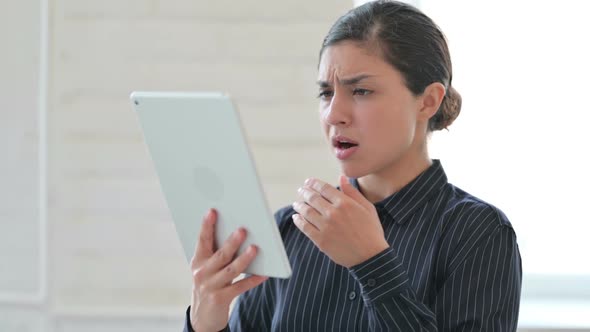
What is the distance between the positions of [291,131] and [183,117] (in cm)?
78

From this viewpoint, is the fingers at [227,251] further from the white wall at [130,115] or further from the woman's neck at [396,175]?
the white wall at [130,115]

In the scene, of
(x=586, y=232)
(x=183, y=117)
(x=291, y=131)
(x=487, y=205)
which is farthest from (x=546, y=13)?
(x=183, y=117)

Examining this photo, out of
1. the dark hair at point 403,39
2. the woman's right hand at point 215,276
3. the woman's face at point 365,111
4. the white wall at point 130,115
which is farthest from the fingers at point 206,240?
the white wall at point 130,115

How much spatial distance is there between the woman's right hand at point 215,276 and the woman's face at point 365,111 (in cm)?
23

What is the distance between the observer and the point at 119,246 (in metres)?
1.91

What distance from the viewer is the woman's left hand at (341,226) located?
1.18 meters

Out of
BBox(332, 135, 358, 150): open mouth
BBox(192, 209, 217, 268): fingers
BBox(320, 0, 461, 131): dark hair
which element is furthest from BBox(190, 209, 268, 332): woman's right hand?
BBox(320, 0, 461, 131): dark hair

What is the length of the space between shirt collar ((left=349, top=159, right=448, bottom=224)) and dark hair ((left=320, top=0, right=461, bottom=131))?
0.14 metres

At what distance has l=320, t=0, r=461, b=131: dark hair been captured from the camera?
1297mm

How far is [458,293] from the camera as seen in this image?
1.22 m

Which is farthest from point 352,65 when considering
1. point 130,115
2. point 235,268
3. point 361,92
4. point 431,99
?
point 130,115

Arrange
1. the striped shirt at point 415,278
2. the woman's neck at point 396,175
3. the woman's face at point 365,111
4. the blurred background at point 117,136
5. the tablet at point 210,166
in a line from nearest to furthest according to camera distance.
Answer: the tablet at point 210,166 → the striped shirt at point 415,278 → the woman's face at point 365,111 → the woman's neck at point 396,175 → the blurred background at point 117,136

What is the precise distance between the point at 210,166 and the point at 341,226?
201mm

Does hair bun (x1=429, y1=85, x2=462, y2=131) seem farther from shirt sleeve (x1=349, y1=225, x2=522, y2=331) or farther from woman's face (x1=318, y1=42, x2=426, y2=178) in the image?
shirt sleeve (x1=349, y1=225, x2=522, y2=331)
